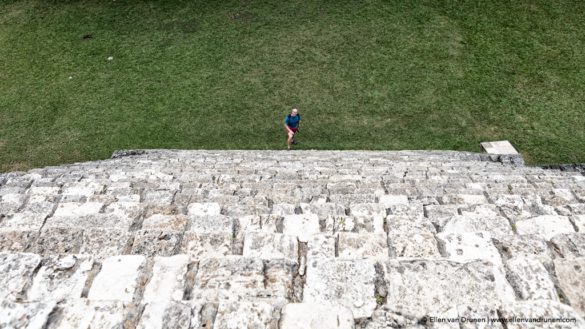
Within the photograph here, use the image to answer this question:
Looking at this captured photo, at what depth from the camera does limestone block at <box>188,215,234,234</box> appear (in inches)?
147

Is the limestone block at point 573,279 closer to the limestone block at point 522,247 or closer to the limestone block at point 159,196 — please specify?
the limestone block at point 522,247

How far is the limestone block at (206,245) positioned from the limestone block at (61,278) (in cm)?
73

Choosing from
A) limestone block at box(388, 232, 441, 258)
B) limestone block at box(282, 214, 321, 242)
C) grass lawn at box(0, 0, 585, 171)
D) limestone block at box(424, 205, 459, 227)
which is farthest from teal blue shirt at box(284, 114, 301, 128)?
limestone block at box(388, 232, 441, 258)

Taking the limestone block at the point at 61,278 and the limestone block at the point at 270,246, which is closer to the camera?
the limestone block at the point at 61,278

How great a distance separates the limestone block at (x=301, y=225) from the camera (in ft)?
12.2

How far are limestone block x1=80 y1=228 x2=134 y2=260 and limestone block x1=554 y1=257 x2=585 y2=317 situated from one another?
10.6 ft

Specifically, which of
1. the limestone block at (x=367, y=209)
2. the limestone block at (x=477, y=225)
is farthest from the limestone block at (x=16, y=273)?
the limestone block at (x=477, y=225)

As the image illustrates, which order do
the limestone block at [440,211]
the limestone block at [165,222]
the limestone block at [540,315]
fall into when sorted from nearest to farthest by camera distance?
the limestone block at [540,315] < the limestone block at [165,222] < the limestone block at [440,211]

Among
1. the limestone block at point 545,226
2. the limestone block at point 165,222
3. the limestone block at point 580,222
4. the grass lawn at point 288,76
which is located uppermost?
the limestone block at point 545,226

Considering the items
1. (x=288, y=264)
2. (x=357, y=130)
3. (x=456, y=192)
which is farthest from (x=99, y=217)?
(x=357, y=130)

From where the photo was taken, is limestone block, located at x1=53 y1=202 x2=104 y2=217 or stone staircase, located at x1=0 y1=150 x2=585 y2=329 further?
limestone block, located at x1=53 y1=202 x2=104 y2=217

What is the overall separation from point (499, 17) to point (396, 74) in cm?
465

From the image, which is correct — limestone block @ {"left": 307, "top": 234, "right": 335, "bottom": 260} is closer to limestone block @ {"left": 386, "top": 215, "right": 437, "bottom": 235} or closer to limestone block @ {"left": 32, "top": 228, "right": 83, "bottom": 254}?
limestone block @ {"left": 386, "top": 215, "right": 437, "bottom": 235}

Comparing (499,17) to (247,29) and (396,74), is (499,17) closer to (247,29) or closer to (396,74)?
(396,74)
